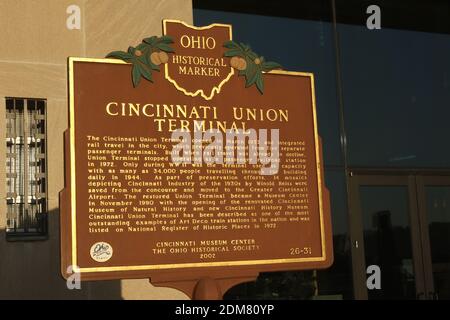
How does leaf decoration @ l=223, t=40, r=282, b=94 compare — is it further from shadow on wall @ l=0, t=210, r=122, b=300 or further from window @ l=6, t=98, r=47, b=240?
shadow on wall @ l=0, t=210, r=122, b=300

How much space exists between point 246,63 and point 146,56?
0.88 m

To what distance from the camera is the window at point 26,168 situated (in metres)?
8.13

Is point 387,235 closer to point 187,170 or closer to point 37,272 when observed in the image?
point 37,272

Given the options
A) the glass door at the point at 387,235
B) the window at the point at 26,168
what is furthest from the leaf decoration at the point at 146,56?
the glass door at the point at 387,235

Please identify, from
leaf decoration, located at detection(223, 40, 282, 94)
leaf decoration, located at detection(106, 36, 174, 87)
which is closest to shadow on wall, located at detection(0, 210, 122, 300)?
leaf decoration, located at detection(106, 36, 174, 87)

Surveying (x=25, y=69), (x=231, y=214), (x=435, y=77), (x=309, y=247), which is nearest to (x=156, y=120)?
(x=231, y=214)

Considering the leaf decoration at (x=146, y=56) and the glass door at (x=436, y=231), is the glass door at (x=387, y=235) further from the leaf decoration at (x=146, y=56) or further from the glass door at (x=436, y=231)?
the leaf decoration at (x=146, y=56)

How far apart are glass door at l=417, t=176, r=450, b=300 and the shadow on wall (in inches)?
196

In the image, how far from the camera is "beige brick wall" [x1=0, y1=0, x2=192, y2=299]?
7.93 metres

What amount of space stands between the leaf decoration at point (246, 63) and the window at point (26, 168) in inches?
124

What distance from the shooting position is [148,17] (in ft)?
29.1
